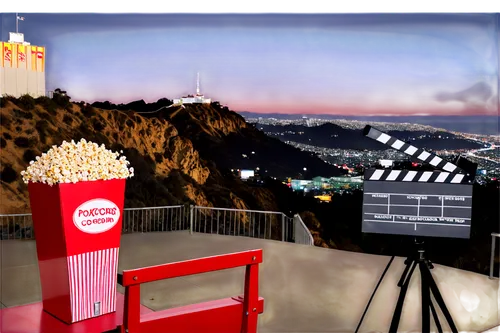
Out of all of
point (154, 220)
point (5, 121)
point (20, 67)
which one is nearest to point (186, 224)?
point (154, 220)

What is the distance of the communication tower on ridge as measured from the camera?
18.4 meters

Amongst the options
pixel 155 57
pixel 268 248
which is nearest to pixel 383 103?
pixel 155 57

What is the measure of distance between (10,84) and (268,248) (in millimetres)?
21512

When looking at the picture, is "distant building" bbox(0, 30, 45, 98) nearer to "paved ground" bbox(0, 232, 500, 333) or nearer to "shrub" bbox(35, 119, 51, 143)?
"shrub" bbox(35, 119, 51, 143)

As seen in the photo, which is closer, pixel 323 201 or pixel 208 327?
pixel 208 327

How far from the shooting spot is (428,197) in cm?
397

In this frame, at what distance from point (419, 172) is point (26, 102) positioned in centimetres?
2645

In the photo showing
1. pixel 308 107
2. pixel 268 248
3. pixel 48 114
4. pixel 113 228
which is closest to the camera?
pixel 113 228

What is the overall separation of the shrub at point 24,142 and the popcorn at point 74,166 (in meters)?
22.8

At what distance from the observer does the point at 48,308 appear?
3941mm

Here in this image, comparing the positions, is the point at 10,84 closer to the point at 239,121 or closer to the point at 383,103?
the point at 239,121

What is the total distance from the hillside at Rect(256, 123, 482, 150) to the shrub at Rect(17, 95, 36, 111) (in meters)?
12.3

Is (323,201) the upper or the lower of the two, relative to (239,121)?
lower

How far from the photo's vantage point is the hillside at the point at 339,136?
2075cm
